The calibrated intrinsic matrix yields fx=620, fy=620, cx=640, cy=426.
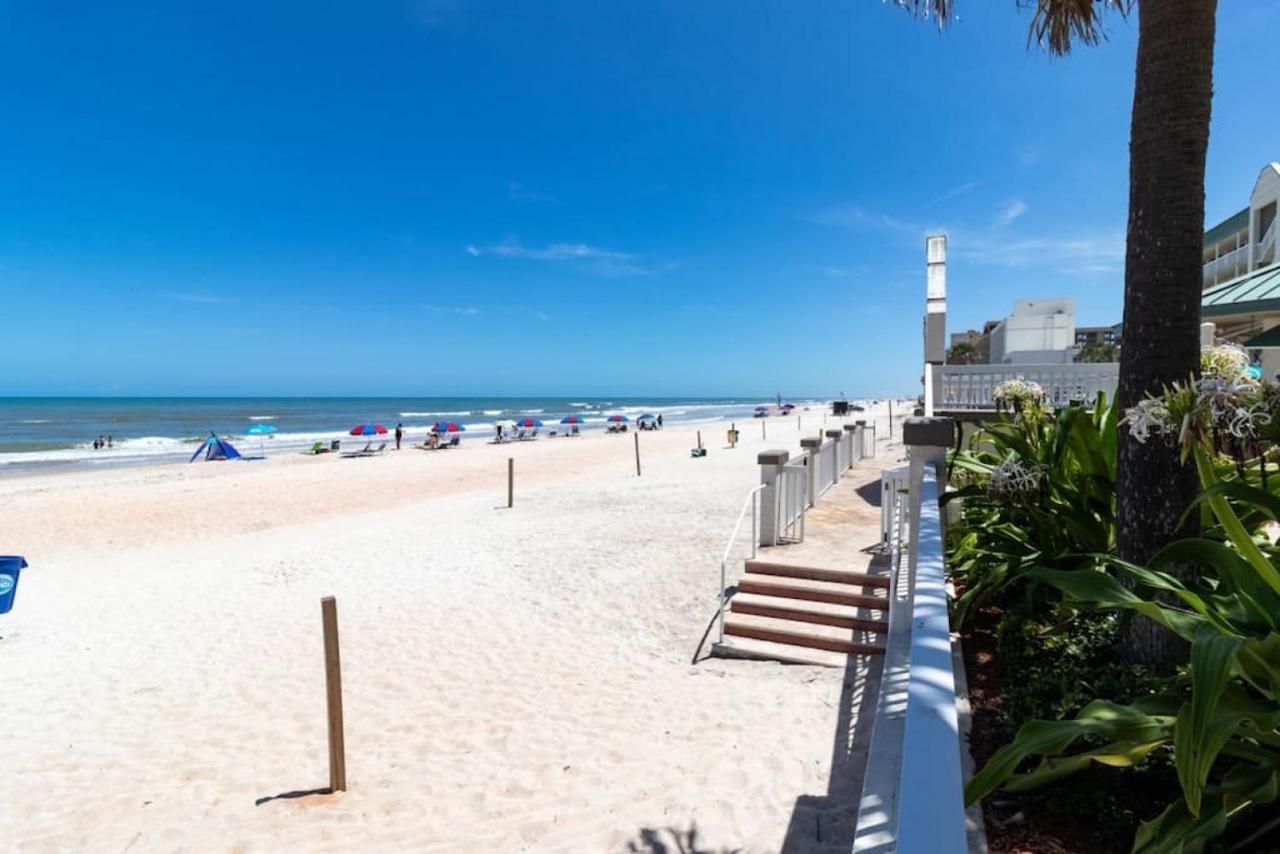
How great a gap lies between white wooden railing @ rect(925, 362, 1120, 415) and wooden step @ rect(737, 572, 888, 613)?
3.44 metres

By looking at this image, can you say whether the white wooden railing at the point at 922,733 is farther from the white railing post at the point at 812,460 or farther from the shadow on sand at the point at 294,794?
the white railing post at the point at 812,460

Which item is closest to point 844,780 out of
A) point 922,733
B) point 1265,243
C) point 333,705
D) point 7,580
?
point 922,733

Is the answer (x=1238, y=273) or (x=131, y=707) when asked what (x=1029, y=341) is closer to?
(x=1238, y=273)

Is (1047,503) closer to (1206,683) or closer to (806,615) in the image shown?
(1206,683)

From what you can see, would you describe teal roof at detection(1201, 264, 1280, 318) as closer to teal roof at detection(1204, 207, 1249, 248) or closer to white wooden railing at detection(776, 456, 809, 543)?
white wooden railing at detection(776, 456, 809, 543)

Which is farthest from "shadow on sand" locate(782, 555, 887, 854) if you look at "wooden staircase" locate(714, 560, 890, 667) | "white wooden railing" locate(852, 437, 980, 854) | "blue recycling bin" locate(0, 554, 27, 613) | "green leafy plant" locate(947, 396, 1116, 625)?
"blue recycling bin" locate(0, 554, 27, 613)

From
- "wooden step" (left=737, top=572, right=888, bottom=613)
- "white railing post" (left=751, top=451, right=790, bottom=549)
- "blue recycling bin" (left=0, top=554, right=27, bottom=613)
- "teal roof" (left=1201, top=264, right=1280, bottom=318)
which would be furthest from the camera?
"teal roof" (left=1201, top=264, right=1280, bottom=318)

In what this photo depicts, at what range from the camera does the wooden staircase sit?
6191 mm

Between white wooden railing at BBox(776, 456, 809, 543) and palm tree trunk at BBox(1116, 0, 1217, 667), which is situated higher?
palm tree trunk at BBox(1116, 0, 1217, 667)

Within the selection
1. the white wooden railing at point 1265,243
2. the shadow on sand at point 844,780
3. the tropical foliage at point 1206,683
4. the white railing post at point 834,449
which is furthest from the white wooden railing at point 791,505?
the white wooden railing at point 1265,243

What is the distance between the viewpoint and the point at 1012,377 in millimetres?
9648

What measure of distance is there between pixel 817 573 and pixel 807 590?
1.00ft

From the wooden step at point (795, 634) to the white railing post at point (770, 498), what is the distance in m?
1.69

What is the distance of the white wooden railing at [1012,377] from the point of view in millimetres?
9016
